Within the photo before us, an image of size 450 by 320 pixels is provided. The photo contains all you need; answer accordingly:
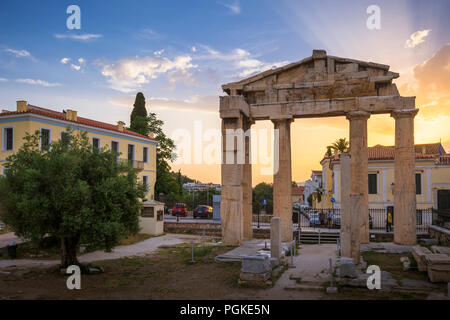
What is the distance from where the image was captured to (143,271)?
43.4 feet

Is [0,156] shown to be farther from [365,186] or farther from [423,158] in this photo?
[423,158]

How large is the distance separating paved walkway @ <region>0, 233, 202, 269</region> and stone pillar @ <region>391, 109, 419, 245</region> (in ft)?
37.6

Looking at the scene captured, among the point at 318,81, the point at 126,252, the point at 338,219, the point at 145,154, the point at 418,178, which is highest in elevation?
the point at 318,81

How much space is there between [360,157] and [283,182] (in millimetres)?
3606

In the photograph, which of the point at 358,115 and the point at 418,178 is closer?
the point at 358,115

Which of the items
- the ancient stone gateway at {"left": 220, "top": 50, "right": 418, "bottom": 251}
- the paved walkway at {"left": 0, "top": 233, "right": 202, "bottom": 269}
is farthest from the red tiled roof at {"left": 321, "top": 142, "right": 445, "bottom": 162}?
the paved walkway at {"left": 0, "top": 233, "right": 202, "bottom": 269}

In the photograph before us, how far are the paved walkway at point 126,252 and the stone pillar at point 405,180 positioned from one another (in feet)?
37.6

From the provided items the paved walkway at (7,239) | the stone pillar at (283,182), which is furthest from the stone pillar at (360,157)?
the paved walkway at (7,239)

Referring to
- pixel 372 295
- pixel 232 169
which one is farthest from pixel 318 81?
pixel 372 295

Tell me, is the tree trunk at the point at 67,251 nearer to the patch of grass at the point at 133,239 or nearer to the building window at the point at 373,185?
the patch of grass at the point at 133,239

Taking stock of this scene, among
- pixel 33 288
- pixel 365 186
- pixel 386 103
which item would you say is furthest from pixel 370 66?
pixel 33 288

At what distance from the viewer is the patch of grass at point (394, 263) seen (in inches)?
452

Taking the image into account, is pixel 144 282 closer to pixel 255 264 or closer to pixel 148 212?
pixel 255 264

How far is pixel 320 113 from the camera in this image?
17.7m
